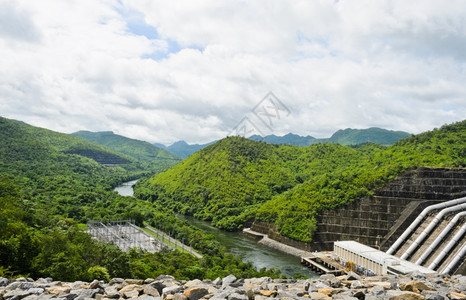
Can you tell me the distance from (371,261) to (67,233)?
36879 mm

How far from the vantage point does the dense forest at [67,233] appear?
60.5 feet

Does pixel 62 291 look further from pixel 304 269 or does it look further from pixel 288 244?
pixel 288 244

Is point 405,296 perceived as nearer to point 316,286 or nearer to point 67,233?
point 316,286

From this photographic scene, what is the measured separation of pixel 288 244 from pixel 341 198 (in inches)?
505

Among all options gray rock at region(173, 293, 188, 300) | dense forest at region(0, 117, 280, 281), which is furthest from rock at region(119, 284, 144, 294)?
dense forest at region(0, 117, 280, 281)

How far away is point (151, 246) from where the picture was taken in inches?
2004

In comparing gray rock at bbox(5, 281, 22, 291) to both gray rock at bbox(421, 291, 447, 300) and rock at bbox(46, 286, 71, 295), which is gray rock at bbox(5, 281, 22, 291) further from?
gray rock at bbox(421, 291, 447, 300)

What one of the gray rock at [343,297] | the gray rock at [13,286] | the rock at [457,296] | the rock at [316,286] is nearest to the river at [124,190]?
the gray rock at [13,286]

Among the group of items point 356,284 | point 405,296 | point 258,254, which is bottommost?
point 258,254

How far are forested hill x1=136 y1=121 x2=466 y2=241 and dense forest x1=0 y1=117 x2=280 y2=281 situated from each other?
1589 centimetres

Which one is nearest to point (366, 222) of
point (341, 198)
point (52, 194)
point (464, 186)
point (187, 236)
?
point (341, 198)

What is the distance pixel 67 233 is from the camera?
32250 millimetres

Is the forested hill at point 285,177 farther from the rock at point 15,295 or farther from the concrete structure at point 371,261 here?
the rock at point 15,295

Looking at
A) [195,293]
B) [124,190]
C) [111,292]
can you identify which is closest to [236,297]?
[195,293]
